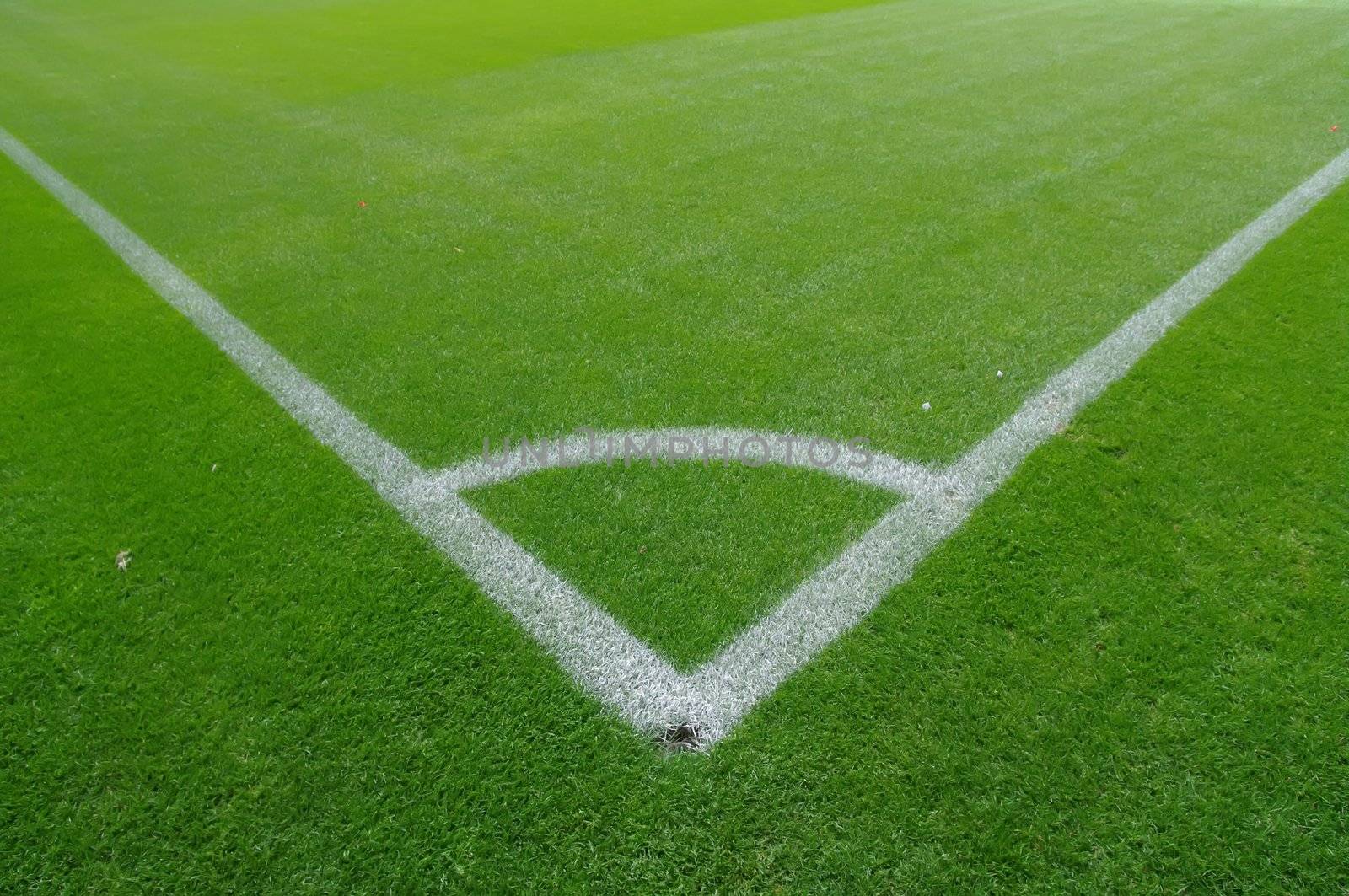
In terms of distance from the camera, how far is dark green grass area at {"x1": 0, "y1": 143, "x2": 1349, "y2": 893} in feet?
4.92

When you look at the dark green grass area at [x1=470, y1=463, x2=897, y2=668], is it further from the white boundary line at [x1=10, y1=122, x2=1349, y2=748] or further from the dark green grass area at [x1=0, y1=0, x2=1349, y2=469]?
the dark green grass area at [x1=0, y1=0, x2=1349, y2=469]

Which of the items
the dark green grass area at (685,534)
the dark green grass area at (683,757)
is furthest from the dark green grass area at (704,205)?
the dark green grass area at (683,757)

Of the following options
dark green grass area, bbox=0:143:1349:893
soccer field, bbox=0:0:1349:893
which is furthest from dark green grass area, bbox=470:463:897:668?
dark green grass area, bbox=0:143:1349:893

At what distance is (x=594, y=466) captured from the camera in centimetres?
243

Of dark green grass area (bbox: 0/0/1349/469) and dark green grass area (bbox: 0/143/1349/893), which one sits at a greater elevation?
dark green grass area (bbox: 0/0/1349/469)

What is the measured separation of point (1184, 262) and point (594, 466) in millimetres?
3041

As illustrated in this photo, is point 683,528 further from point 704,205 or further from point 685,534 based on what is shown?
point 704,205

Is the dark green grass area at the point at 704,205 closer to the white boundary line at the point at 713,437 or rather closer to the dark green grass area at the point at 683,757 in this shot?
the white boundary line at the point at 713,437

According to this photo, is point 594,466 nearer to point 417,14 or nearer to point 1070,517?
point 1070,517

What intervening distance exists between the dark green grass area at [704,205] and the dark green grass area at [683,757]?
56 centimetres

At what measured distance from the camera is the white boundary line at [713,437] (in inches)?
71.0

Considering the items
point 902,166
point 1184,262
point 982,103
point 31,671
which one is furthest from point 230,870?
point 982,103

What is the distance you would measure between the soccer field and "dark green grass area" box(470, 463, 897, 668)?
0.05 ft

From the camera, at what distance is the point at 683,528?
2.21 meters
